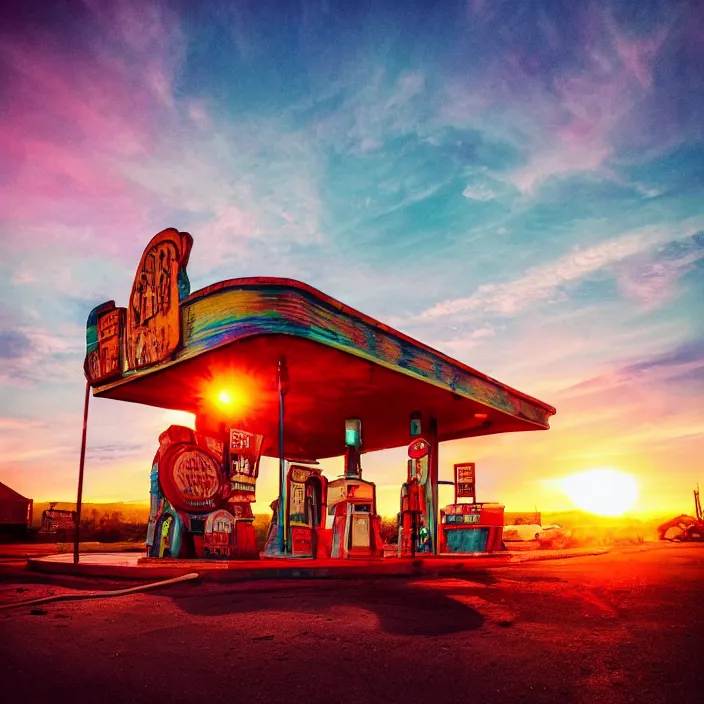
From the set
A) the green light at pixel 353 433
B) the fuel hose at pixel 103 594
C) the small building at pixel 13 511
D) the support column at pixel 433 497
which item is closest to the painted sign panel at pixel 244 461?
A: the fuel hose at pixel 103 594

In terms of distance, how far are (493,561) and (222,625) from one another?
32.1 feet

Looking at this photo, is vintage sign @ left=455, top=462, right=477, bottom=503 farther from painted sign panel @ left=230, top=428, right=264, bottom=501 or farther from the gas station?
painted sign panel @ left=230, top=428, right=264, bottom=501

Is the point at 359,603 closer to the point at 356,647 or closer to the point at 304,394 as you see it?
the point at 356,647

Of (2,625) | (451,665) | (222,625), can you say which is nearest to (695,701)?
(451,665)

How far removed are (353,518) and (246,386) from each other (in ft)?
12.3

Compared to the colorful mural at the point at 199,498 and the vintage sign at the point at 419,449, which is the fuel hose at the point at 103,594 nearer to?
the colorful mural at the point at 199,498

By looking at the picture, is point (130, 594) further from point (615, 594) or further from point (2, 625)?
point (615, 594)

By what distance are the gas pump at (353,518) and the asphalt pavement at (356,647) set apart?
4810 mm

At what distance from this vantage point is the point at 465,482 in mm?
21812

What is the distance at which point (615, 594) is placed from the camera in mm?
7805

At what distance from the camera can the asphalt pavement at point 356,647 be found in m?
3.81

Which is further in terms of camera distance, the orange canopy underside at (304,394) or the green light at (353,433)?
the green light at (353,433)

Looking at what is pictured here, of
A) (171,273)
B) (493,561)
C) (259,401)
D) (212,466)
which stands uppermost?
(171,273)

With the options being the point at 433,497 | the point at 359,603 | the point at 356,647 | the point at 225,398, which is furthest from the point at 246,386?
the point at 356,647
